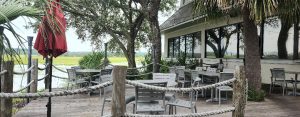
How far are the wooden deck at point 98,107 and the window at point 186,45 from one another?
1027cm

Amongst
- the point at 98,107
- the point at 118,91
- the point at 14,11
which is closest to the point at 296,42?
the point at 98,107

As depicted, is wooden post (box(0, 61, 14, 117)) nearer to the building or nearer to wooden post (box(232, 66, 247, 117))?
wooden post (box(232, 66, 247, 117))

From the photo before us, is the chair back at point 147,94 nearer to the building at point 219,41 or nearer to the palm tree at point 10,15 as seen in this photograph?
the palm tree at point 10,15

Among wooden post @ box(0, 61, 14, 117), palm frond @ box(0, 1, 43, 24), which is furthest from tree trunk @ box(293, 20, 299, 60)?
palm frond @ box(0, 1, 43, 24)

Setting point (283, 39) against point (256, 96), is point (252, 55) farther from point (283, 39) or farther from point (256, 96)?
point (283, 39)

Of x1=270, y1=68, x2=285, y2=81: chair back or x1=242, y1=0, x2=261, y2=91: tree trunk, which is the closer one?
x1=242, y1=0, x2=261, y2=91: tree trunk

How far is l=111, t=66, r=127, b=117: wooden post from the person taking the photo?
14.1 ft

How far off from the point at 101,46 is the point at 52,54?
18.7 metres

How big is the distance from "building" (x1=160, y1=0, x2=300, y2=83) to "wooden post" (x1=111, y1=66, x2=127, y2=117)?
21.6ft

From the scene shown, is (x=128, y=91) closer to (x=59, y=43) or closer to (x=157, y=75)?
(x=157, y=75)

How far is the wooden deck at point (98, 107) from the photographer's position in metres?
7.47

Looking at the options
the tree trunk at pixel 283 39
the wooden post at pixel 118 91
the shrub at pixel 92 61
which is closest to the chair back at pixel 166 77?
the wooden post at pixel 118 91

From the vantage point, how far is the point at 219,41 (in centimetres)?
1692

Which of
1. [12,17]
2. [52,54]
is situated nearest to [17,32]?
[12,17]
